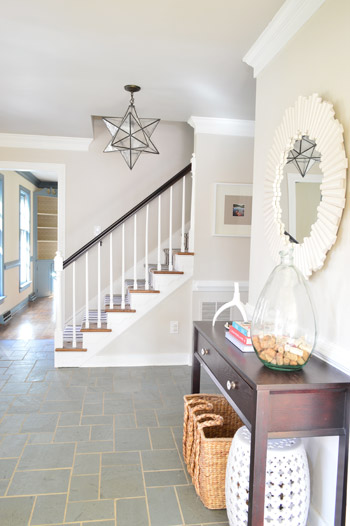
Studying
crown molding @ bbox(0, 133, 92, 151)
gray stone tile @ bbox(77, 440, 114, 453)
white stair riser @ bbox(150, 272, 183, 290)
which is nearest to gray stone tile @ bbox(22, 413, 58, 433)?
gray stone tile @ bbox(77, 440, 114, 453)

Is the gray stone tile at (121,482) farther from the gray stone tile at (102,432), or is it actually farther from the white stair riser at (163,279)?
the white stair riser at (163,279)

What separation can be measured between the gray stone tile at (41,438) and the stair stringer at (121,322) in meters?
1.37

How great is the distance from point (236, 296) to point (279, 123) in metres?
1.06

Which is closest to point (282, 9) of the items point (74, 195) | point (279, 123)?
point (279, 123)

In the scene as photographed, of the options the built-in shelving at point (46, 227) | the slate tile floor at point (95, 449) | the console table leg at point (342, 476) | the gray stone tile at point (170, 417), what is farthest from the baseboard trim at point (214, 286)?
the built-in shelving at point (46, 227)

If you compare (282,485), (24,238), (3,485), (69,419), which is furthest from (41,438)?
(24,238)

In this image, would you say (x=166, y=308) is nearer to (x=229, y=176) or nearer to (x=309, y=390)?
(x=229, y=176)

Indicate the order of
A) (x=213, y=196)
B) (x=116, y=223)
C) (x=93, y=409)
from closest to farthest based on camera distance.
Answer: (x=93, y=409)
(x=116, y=223)
(x=213, y=196)

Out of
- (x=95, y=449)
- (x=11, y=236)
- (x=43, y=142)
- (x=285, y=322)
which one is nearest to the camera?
(x=285, y=322)

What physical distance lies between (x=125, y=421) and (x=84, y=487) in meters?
0.79

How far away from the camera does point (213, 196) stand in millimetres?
4242

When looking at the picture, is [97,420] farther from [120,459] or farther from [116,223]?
[116,223]

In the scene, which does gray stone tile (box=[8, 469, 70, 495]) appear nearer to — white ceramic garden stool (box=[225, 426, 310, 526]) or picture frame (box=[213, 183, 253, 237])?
white ceramic garden stool (box=[225, 426, 310, 526])

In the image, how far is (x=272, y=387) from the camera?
1521 millimetres
